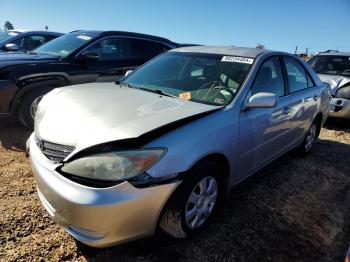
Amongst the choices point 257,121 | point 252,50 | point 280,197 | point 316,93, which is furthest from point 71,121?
point 316,93

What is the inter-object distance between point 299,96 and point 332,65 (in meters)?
4.49

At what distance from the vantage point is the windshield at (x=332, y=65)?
7.41 metres

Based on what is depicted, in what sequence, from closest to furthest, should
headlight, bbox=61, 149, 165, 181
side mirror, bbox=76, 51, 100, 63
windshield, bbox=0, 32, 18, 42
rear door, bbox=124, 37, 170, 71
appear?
1. headlight, bbox=61, 149, 165, 181
2. side mirror, bbox=76, 51, 100, 63
3. rear door, bbox=124, 37, 170, 71
4. windshield, bbox=0, 32, 18, 42

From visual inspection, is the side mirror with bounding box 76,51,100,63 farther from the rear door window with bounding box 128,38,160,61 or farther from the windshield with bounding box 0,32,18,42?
the windshield with bounding box 0,32,18,42

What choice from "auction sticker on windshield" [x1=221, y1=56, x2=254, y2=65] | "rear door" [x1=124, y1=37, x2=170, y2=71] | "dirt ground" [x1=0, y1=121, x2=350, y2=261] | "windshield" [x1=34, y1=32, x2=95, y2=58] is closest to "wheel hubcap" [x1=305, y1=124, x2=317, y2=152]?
"dirt ground" [x1=0, y1=121, x2=350, y2=261]

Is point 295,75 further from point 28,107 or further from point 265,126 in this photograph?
point 28,107

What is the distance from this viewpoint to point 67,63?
199 inches

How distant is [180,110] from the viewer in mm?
2580

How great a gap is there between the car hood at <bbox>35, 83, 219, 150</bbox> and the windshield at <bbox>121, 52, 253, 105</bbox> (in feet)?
0.70

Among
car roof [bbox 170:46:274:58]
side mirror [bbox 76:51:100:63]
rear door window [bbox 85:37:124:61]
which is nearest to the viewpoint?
car roof [bbox 170:46:274:58]

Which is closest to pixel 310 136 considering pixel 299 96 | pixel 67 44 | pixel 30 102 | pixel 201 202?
pixel 299 96

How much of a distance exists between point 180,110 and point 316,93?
2.78 metres

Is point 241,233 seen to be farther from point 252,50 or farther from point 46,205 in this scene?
point 252,50

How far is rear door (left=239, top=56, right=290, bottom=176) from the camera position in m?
2.92
